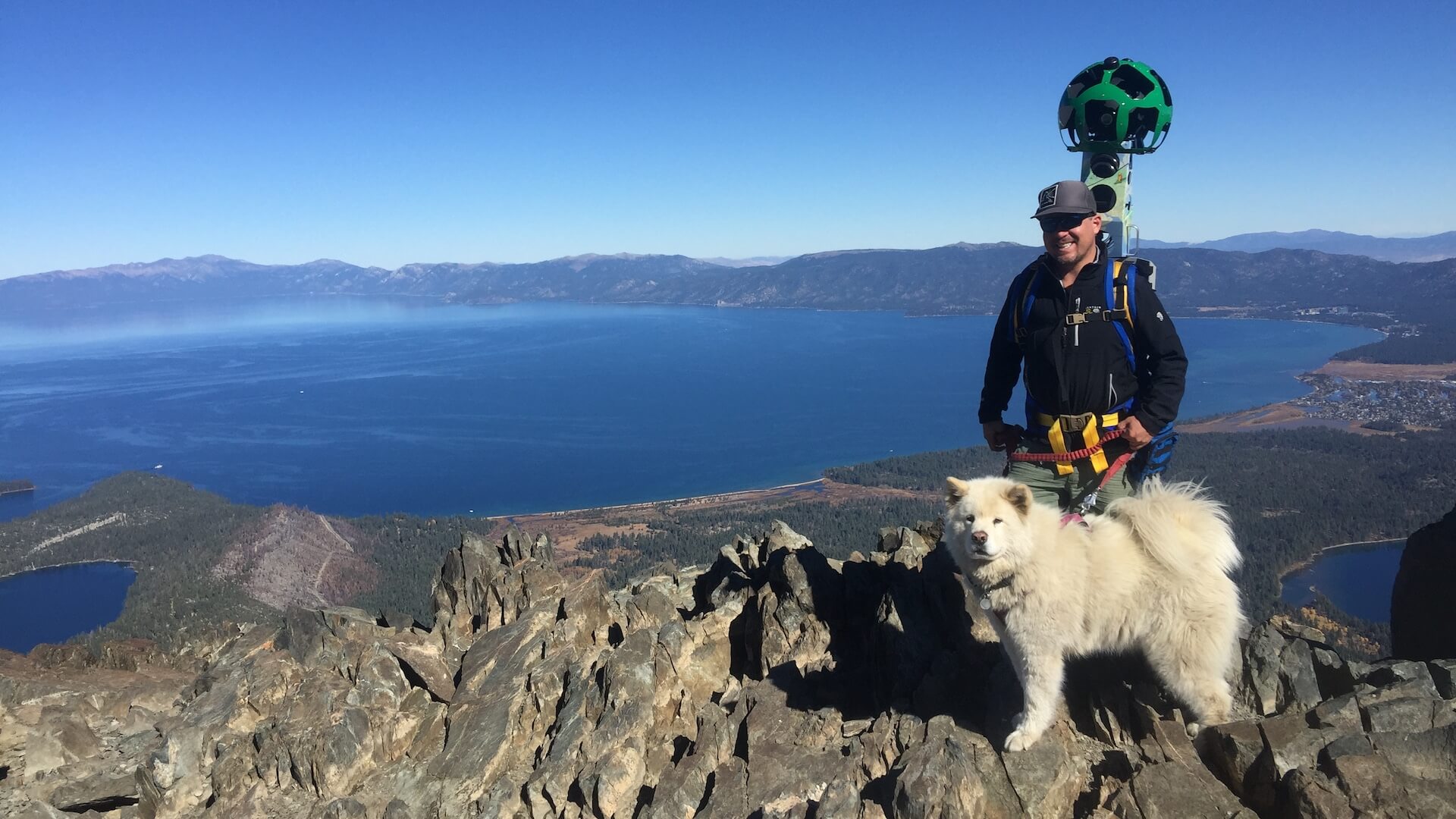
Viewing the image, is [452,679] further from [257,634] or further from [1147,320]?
[1147,320]

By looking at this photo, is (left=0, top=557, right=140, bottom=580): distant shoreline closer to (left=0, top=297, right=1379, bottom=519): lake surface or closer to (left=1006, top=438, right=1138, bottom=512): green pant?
(left=0, top=297, right=1379, bottom=519): lake surface

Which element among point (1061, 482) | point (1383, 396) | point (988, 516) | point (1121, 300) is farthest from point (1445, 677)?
point (1383, 396)

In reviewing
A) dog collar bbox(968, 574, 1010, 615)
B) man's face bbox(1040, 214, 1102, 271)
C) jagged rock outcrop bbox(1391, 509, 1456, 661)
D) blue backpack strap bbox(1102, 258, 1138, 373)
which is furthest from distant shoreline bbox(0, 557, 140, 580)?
jagged rock outcrop bbox(1391, 509, 1456, 661)

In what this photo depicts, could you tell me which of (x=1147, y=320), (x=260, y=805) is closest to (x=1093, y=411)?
(x=1147, y=320)

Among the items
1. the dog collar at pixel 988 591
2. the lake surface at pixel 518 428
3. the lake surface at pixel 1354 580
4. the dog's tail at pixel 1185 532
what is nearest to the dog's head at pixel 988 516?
the dog collar at pixel 988 591

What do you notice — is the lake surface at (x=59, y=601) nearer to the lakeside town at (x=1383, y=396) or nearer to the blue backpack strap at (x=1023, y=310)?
the blue backpack strap at (x=1023, y=310)

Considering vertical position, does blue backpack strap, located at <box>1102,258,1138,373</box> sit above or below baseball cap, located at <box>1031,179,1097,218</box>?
below

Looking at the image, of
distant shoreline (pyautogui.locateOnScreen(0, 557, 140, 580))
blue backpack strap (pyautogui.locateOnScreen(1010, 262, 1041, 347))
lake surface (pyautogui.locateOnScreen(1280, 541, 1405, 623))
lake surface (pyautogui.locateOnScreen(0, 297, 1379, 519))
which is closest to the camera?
blue backpack strap (pyautogui.locateOnScreen(1010, 262, 1041, 347))
